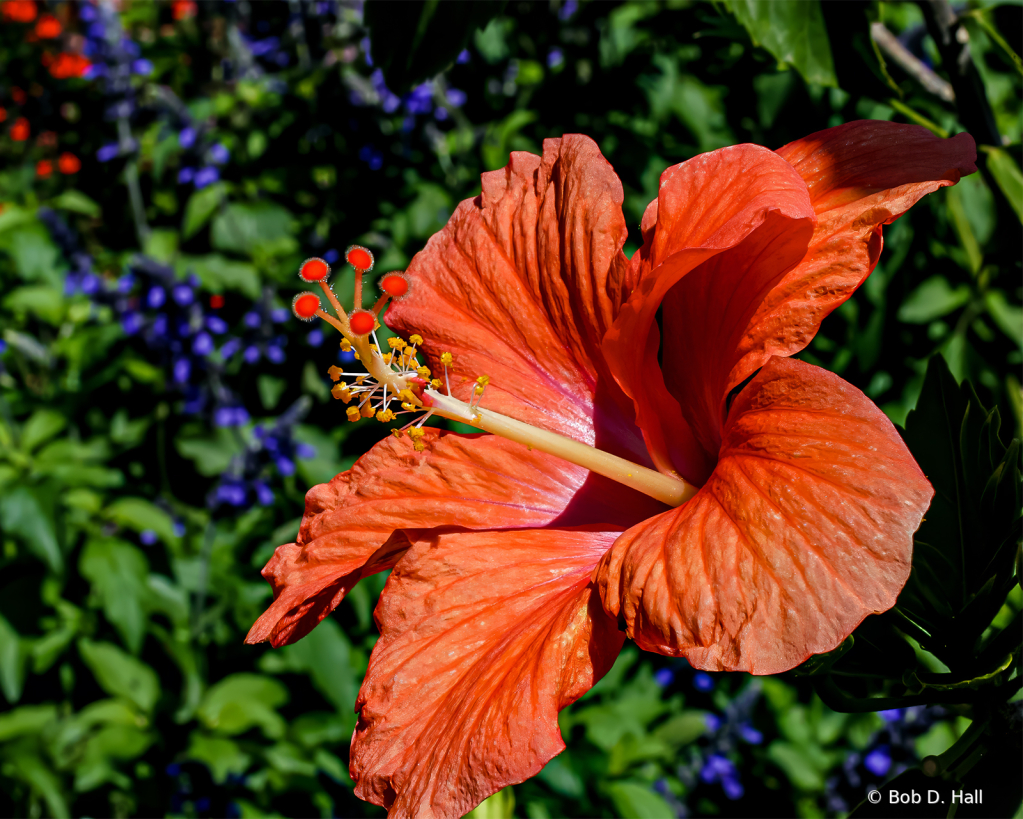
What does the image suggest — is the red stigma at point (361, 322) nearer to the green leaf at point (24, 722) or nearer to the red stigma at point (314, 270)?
the red stigma at point (314, 270)

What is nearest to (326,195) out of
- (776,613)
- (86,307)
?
(86,307)

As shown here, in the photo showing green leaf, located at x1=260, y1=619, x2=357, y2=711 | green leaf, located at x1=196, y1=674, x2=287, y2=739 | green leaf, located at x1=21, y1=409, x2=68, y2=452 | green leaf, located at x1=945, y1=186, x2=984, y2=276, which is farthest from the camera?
green leaf, located at x1=21, y1=409, x2=68, y2=452

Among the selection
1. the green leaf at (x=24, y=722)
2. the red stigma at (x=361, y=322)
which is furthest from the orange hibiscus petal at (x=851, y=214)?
the green leaf at (x=24, y=722)

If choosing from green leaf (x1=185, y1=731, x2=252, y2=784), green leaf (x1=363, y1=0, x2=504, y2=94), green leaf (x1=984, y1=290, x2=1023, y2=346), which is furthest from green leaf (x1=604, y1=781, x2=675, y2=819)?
green leaf (x1=363, y1=0, x2=504, y2=94)

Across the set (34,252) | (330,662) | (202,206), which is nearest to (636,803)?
(330,662)

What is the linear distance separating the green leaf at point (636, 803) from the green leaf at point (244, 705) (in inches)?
37.5

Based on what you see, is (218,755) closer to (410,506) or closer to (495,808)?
(495,808)

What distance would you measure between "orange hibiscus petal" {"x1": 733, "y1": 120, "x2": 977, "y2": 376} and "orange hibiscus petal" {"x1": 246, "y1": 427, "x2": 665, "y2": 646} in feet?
0.92

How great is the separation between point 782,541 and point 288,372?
2166 mm

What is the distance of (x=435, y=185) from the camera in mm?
2330

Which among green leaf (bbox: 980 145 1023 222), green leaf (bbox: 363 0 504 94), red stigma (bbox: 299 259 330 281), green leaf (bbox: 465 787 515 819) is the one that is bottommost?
green leaf (bbox: 465 787 515 819)

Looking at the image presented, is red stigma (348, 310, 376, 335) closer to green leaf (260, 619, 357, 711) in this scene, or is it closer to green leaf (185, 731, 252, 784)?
green leaf (260, 619, 357, 711)

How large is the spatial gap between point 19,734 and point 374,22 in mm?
2262

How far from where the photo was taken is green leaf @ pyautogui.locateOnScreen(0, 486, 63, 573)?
206 centimetres
